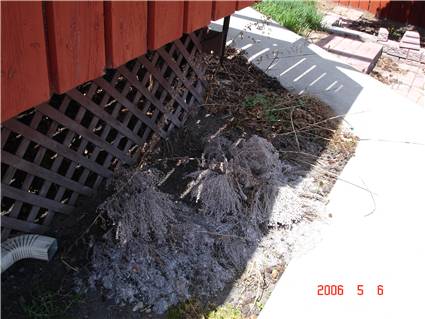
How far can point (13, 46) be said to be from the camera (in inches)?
62.4

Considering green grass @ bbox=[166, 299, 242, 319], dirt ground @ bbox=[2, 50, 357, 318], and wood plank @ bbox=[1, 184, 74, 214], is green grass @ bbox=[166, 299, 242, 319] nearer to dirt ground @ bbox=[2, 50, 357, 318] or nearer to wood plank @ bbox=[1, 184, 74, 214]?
dirt ground @ bbox=[2, 50, 357, 318]

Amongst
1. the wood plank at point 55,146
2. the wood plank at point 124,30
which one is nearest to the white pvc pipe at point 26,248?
the wood plank at point 55,146

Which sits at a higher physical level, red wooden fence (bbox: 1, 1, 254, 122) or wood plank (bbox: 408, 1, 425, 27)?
red wooden fence (bbox: 1, 1, 254, 122)

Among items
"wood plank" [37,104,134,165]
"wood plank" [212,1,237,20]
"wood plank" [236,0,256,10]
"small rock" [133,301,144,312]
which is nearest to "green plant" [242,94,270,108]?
"wood plank" [236,0,256,10]

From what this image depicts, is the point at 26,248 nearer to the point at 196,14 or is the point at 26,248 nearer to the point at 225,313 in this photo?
the point at 225,313

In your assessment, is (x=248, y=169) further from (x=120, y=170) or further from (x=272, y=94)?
(x=272, y=94)

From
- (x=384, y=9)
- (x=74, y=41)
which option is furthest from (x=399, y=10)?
(x=74, y=41)

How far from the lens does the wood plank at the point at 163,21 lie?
2.31 meters

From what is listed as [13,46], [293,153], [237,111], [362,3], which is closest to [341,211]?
[293,153]

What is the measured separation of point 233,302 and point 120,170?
98 centimetres

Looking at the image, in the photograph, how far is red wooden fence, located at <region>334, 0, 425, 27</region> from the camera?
9805 mm

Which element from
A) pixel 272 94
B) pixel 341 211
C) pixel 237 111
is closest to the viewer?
pixel 341 211

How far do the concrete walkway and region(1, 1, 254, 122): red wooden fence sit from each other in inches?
58.4

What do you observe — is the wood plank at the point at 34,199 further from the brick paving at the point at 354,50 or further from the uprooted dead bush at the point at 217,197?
the brick paving at the point at 354,50
